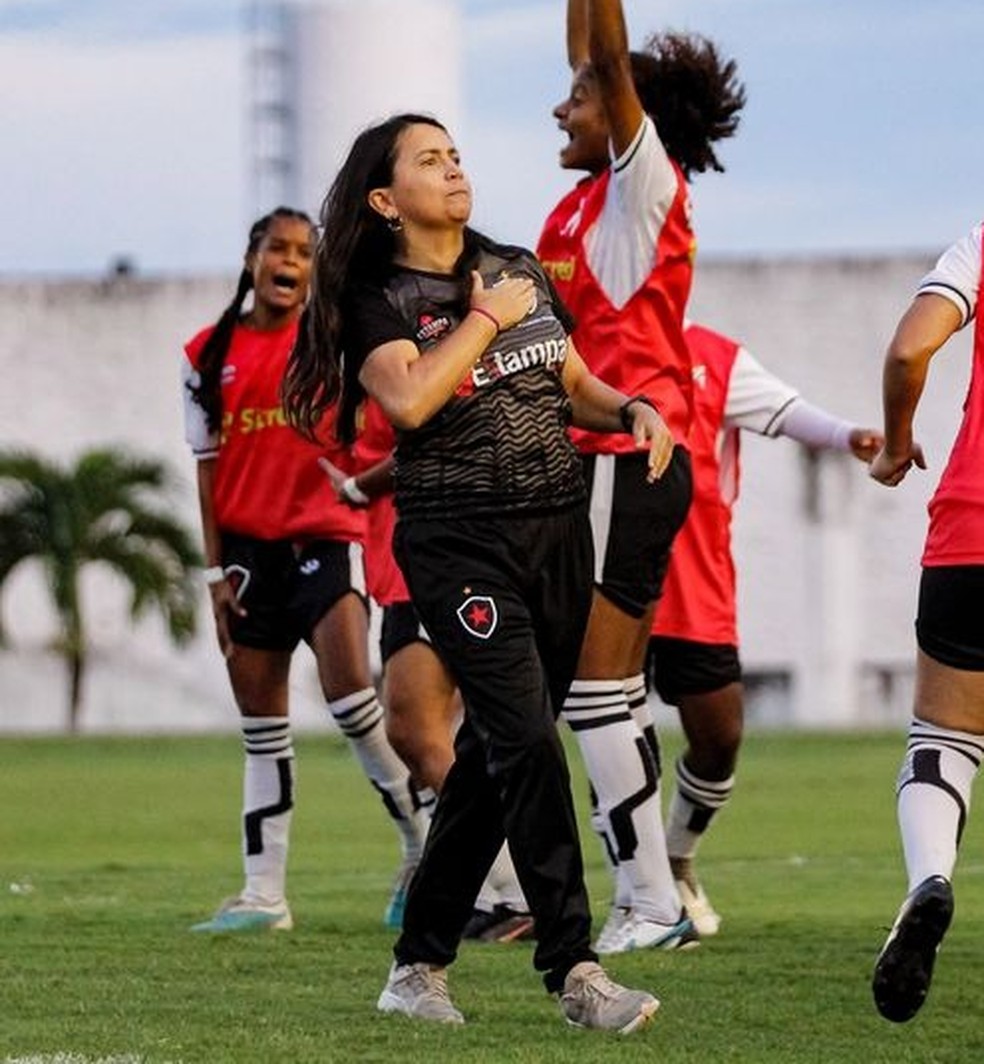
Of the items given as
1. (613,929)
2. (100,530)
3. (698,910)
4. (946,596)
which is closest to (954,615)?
(946,596)

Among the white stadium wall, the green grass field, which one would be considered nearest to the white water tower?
the white stadium wall

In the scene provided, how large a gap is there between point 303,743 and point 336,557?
25.1 m

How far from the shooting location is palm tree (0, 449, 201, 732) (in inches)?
1684

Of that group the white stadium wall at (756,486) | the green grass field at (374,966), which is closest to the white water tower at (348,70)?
the white stadium wall at (756,486)

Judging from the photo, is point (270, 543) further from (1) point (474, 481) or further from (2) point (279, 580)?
(1) point (474, 481)

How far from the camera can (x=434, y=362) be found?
6766mm

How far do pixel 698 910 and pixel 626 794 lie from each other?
1.04 meters

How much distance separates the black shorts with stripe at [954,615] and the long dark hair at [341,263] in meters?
1.47

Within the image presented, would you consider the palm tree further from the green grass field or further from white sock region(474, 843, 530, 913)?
white sock region(474, 843, 530, 913)

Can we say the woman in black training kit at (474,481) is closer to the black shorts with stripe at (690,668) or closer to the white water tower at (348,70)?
the black shorts with stripe at (690,668)

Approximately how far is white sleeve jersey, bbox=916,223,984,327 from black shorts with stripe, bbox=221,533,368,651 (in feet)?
12.0

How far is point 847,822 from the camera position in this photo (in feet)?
59.8

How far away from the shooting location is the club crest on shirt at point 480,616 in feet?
22.4

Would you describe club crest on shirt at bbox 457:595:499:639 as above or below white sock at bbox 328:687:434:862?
above
